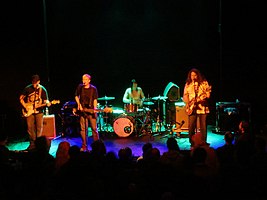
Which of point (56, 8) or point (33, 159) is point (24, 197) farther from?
point (56, 8)

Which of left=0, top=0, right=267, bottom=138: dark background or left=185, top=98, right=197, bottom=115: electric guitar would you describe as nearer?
left=185, top=98, right=197, bottom=115: electric guitar

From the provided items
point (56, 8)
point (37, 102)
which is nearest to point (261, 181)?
point (37, 102)

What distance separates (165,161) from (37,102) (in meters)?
5.05

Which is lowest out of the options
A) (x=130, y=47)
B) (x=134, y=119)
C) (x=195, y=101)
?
(x=134, y=119)

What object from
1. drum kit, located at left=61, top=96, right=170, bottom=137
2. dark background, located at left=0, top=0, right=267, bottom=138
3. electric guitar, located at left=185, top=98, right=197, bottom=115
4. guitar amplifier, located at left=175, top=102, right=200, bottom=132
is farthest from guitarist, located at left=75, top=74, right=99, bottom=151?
dark background, located at left=0, top=0, right=267, bottom=138

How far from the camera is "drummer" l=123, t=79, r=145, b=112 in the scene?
11.3 metres

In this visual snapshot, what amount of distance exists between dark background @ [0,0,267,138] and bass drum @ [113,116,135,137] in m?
2.28

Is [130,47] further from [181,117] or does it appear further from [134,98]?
[181,117]

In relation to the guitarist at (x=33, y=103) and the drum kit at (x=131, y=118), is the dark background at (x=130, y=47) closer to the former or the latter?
the drum kit at (x=131, y=118)

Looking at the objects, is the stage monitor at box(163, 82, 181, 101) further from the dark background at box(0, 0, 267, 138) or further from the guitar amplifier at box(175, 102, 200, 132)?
the dark background at box(0, 0, 267, 138)

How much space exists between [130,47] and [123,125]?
3.05 meters

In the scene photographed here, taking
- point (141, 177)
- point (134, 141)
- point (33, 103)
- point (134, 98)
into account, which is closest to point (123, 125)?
point (134, 141)

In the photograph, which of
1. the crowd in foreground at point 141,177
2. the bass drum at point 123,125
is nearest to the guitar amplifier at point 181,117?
the bass drum at point 123,125

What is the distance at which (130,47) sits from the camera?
12992 millimetres
